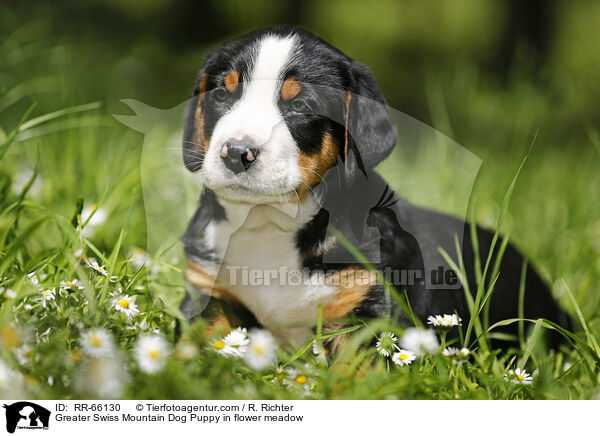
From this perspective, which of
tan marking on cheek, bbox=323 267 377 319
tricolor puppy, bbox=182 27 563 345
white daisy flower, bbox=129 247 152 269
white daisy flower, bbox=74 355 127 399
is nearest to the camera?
white daisy flower, bbox=74 355 127 399

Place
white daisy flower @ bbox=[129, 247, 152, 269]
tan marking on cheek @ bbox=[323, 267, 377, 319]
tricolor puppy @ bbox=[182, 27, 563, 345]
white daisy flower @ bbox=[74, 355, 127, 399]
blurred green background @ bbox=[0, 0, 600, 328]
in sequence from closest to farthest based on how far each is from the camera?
white daisy flower @ bbox=[74, 355, 127, 399], tricolor puppy @ bbox=[182, 27, 563, 345], tan marking on cheek @ bbox=[323, 267, 377, 319], white daisy flower @ bbox=[129, 247, 152, 269], blurred green background @ bbox=[0, 0, 600, 328]

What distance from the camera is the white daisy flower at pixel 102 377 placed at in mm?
1760

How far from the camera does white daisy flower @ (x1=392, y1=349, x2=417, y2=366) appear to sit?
6.63ft

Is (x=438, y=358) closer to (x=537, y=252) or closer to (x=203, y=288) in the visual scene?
(x=203, y=288)

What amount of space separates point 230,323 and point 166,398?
0.49 metres

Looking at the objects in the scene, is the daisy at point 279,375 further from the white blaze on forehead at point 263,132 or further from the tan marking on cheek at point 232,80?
the tan marking on cheek at point 232,80

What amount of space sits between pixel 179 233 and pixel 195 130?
465 mm

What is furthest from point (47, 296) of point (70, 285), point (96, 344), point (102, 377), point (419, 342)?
point (419, 342)

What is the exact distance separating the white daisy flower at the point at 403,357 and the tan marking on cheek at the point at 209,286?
0.58 m

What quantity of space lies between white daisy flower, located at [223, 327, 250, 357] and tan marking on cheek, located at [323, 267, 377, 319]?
292mm

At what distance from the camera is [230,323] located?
223 centimetres
